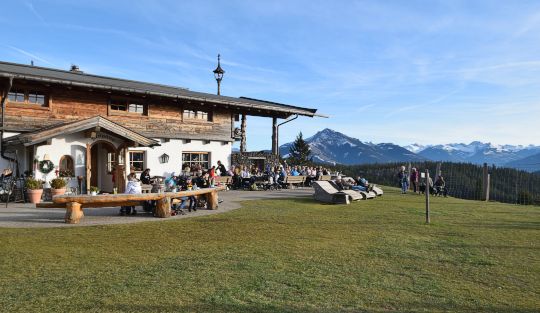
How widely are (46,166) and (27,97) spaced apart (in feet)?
9.79

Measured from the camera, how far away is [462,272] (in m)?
6.04

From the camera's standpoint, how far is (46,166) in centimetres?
1492

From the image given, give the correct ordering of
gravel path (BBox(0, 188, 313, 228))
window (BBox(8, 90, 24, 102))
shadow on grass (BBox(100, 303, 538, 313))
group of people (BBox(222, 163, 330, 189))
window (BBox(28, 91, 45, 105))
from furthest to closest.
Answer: group of people (BBox(222, 163, 330, 189)), window (BBox(28, 91, 45, 105)), window (BBox(8, 90, 24, 102)), gravel path (BBox(0, 188, 313, 228)), shadow on grass (BBox(100, 303, 538, 313))

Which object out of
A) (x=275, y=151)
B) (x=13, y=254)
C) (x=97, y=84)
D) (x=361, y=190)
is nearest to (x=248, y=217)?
(x=13, y=254)

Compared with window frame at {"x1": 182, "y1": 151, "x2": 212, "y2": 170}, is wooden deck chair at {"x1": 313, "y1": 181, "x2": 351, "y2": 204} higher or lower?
lower

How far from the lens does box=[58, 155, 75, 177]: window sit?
51.1 feet

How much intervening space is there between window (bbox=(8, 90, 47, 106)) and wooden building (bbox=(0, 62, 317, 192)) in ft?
0.08

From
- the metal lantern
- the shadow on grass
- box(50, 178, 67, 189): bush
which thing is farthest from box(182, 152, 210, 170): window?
the shadow on grass

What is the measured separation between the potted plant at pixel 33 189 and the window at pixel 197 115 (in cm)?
816

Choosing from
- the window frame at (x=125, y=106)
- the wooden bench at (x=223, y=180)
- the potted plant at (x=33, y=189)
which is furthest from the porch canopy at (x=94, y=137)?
the wooden bench at (x=223, y=180)

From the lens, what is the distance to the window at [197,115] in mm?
20750

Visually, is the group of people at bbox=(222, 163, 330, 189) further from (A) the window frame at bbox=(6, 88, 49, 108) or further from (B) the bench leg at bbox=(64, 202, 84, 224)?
(B) the bench leg at bbox=(64, 202, 84, 224)

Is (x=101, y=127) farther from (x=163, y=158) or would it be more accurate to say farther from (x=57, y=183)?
(x=163, y=158)

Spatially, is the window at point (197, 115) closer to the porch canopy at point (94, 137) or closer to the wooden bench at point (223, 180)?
the wooden bench at point (223, 180)
